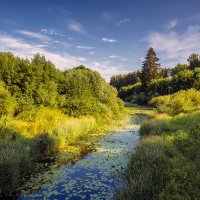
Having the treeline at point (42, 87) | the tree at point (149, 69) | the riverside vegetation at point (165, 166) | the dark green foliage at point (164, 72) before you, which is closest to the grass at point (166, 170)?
the riverside vegetation at point (165, 166)

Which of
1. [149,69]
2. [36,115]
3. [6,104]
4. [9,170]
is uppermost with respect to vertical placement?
[149,69]

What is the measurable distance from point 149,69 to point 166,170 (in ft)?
206

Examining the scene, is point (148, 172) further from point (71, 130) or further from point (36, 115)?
point (36, 115)

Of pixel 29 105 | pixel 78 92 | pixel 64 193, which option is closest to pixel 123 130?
pixel 78 92

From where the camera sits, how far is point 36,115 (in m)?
17.1

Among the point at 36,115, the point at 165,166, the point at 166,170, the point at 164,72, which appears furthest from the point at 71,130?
the point at 164,72

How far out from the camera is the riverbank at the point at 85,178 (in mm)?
9211

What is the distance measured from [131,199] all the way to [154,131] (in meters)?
9.31

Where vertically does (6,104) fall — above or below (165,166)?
above

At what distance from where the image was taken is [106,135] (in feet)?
66.1

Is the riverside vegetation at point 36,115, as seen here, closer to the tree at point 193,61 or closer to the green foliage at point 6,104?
the green foliage at point 6,104

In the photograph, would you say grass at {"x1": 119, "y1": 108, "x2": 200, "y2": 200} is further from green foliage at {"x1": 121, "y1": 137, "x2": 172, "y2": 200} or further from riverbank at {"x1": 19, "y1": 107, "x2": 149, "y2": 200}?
riverbank at {"x1": 19, "y1": 107, "x2": 149, "y2": 200}

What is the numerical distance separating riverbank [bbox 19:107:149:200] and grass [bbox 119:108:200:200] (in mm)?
1016

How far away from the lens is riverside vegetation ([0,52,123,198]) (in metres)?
10.8
